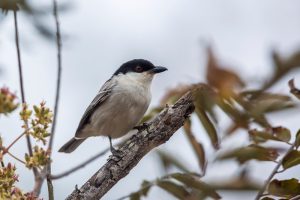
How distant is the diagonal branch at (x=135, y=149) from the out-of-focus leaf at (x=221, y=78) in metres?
1.63

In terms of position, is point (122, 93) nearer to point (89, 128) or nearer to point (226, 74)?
point (89, 128)

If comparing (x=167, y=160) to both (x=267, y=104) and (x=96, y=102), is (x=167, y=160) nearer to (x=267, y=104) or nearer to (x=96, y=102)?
(x=267, y=104)

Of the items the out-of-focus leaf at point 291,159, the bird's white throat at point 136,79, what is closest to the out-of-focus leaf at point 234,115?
the out-of-focus leaf at point 291,159

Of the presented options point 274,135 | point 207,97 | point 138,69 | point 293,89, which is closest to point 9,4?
point 207,97

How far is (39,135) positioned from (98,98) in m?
4.13

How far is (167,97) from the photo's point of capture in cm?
219

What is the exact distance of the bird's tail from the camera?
6141mm

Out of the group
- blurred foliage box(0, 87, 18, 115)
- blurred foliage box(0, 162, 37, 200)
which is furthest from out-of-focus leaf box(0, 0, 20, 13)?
blurred foliage box(0, 162, 37, 200)

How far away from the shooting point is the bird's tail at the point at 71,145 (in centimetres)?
614

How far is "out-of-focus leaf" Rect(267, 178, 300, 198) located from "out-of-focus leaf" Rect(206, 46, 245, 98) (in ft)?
2.26

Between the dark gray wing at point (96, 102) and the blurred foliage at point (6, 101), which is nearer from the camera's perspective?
the blurred foliage at point (6, 101)

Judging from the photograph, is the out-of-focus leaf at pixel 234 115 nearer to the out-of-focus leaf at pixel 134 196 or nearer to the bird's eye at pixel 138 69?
the out-of-focus leaf at pixel 134 196

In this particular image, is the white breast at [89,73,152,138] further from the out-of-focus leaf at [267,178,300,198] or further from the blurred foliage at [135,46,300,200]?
the blurred foliage at [135,46,300,200]

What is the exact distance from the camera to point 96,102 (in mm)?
5617
